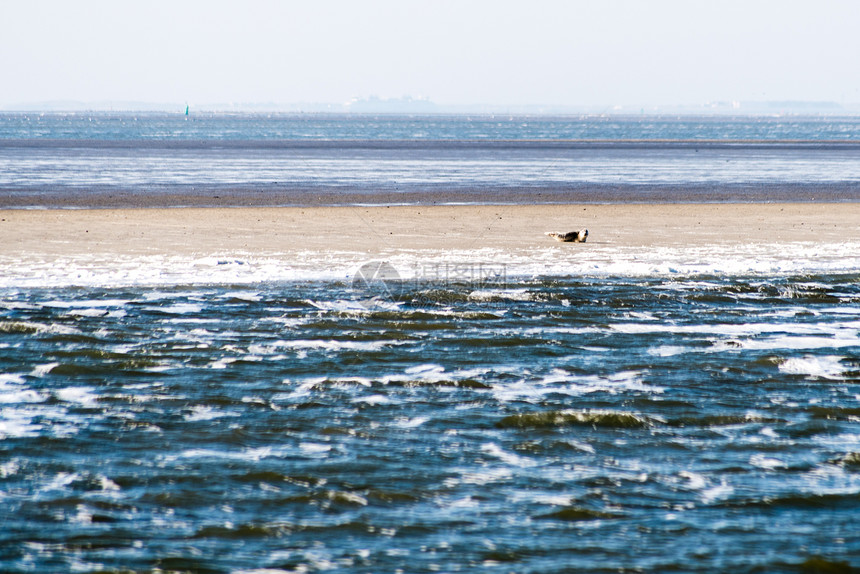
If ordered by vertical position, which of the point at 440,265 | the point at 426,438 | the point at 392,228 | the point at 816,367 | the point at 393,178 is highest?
the point at 393,178

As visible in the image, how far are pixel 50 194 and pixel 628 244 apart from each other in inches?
678

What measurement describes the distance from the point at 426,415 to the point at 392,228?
39.7 feet

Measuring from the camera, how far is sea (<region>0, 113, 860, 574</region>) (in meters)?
4.86

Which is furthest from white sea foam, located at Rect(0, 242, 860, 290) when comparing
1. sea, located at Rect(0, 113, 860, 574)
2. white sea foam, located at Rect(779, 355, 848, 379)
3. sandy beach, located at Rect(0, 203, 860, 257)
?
white sea foam, located at Rect(779, 355, 848, 379)

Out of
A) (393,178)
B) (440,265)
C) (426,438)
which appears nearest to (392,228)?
(440,265)

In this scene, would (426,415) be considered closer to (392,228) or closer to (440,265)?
(440,265)

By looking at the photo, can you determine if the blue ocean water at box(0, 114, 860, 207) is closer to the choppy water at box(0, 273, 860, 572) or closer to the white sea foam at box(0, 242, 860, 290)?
the white sea foam at box(0, 242, 860, 290)

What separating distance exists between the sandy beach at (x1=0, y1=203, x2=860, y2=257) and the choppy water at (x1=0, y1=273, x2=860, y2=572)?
17.3 feet

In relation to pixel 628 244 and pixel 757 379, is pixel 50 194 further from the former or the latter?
pixel 757 379

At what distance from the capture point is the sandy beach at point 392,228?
1597cm

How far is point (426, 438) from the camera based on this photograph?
634 cm

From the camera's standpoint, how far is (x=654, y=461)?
5.98 metres

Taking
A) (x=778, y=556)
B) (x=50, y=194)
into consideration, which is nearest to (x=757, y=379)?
(x=778, y=556)

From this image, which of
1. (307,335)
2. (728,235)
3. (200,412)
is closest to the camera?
(200,412)
